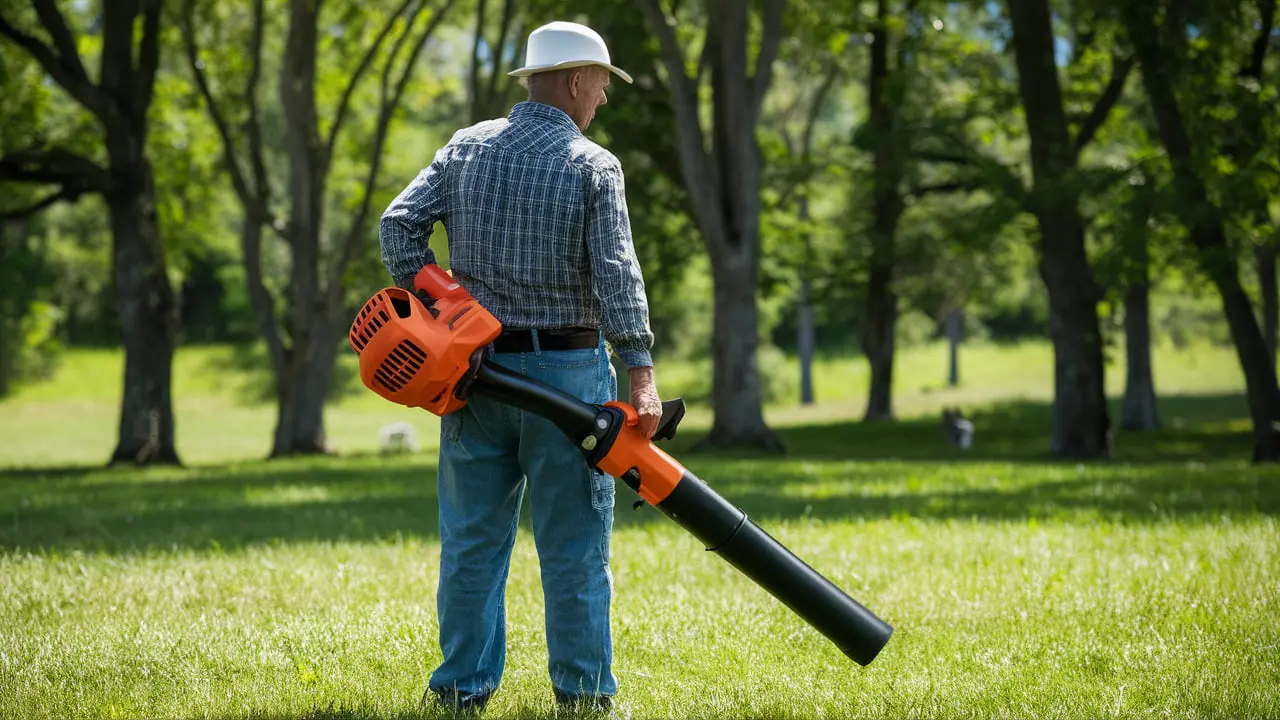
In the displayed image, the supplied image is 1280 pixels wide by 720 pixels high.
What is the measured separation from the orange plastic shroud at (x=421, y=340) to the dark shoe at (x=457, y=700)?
3.40 feet

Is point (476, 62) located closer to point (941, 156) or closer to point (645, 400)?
point (941, 156)

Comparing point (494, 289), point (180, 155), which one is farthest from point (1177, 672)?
point (180, 155)

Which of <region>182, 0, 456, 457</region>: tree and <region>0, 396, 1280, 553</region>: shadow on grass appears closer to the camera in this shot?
<region>0, 396, 1280, 553</region>: shadow on grass

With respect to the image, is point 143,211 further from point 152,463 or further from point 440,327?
point 440,327

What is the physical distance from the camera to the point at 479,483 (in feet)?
14.3

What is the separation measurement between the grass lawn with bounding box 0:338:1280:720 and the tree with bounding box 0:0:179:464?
6067mm

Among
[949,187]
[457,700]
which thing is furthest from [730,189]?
[457,700]

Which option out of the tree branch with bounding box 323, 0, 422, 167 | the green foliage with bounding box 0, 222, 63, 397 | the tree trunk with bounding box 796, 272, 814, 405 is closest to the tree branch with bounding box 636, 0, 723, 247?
the tree branch with bounding box 323, 0, 422, 167

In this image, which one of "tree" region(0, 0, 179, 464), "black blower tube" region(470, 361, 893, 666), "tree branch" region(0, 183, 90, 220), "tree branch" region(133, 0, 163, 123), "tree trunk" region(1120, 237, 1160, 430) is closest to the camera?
"black blower tube" region(470, 361, 893, 666)

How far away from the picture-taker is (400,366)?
4.02 metres

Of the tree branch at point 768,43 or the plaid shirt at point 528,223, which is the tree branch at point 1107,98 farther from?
the plaid shirt at point 528,223

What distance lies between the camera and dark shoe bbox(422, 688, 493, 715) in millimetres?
4363

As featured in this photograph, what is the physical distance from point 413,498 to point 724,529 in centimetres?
805

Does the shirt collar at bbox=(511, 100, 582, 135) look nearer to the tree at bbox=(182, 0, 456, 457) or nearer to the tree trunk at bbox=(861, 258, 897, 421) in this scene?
the tree at bbox=(182, 0, 456, 457)
